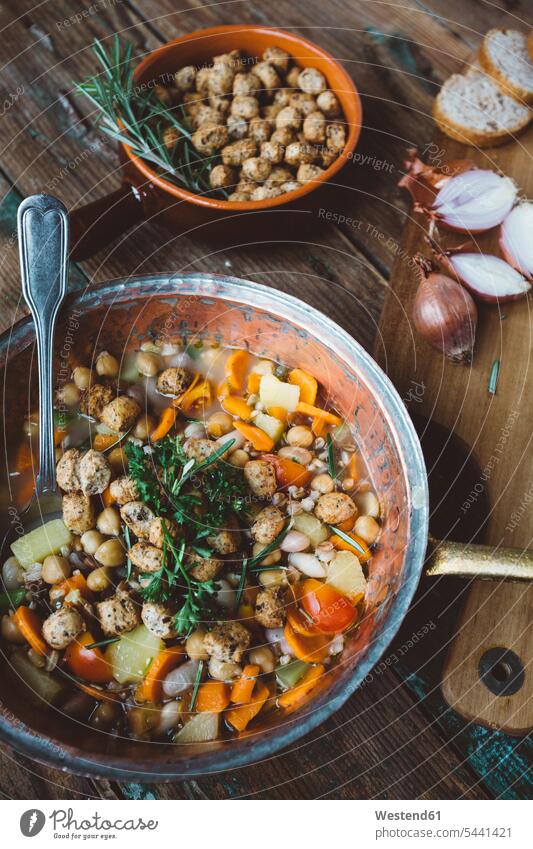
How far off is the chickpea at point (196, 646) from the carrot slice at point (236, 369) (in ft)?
1.17

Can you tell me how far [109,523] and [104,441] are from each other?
127 millimetres

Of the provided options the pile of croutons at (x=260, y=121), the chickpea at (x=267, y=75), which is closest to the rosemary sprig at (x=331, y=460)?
the pile of croutons at (x=260, y=121)

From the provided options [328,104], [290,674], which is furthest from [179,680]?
[328,104]

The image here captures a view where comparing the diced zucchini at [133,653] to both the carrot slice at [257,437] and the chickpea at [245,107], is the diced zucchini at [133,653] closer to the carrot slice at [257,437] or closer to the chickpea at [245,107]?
the carrot slice at [257,437]

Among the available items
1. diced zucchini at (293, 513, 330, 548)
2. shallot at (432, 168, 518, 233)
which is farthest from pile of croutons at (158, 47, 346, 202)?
diced zucchini at (293, 513, 330, 548)

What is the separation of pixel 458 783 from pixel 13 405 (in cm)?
82

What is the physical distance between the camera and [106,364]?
3.36 feet

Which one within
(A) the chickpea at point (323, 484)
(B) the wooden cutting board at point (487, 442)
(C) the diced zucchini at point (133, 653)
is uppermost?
(C) the diced zucchini at point (133, 653)

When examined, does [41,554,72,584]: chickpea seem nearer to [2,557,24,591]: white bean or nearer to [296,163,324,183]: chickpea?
[2,557,24,591]: white bean

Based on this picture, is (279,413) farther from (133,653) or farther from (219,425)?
(133,653)

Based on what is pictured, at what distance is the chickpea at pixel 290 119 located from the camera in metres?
1.20

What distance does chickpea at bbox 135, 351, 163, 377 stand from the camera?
1.04m

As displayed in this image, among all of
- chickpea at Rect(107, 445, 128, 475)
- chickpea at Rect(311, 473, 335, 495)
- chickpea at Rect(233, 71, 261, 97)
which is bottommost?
chickpea at Rect(311, 473, 335, 495)

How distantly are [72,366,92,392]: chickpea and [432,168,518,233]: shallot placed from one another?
64 cm
